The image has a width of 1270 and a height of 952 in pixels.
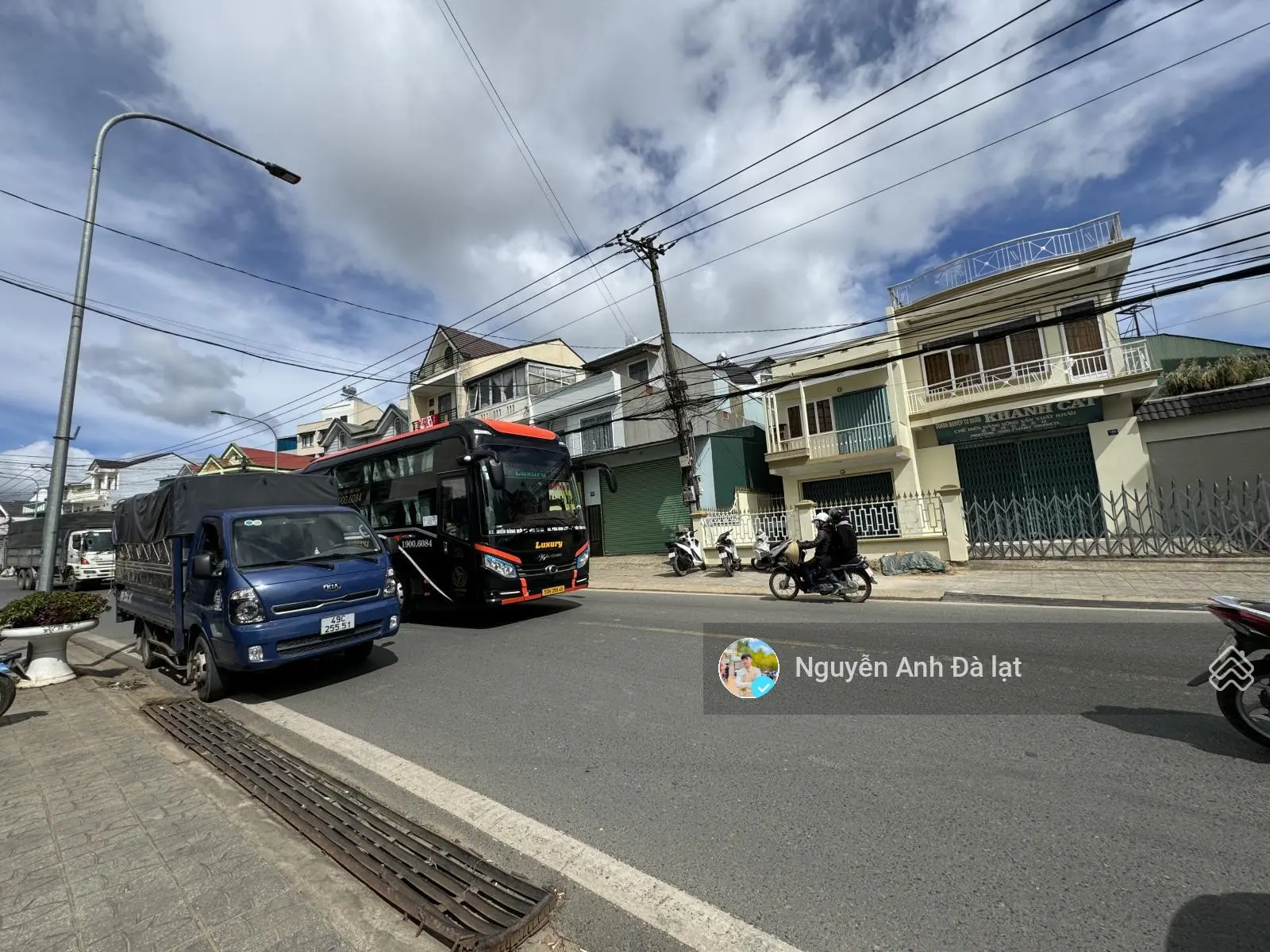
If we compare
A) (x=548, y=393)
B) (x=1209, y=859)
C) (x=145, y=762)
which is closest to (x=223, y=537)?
(x=145, y=762)

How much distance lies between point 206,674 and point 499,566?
12.7 ft

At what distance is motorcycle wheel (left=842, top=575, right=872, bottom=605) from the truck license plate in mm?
7863

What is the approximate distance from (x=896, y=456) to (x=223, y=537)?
61.1 ft

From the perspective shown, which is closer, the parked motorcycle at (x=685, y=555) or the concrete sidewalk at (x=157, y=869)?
the concrete sidewalk at (x=157, y=869)

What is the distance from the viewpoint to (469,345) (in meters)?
34.2

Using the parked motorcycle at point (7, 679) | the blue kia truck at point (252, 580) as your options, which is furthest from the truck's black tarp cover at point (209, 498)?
the parked motorcycle at point (7, 679)

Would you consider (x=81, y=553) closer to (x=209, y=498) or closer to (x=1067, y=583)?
(x=209, y=498)

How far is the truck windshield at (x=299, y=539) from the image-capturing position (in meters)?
6.29

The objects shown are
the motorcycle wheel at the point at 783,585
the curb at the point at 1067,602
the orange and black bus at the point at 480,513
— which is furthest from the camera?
the motorcycle wheel at the point at 783,585

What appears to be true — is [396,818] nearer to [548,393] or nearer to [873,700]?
[873,700]

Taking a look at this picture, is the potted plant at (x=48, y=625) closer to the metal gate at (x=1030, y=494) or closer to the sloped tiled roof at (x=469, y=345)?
the metal gate at (x=1030, y=494)

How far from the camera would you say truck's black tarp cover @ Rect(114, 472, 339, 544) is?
7.20 m

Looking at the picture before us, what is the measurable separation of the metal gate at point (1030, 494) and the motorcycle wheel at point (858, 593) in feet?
19.2

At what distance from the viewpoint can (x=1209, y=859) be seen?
2604 millimetres
